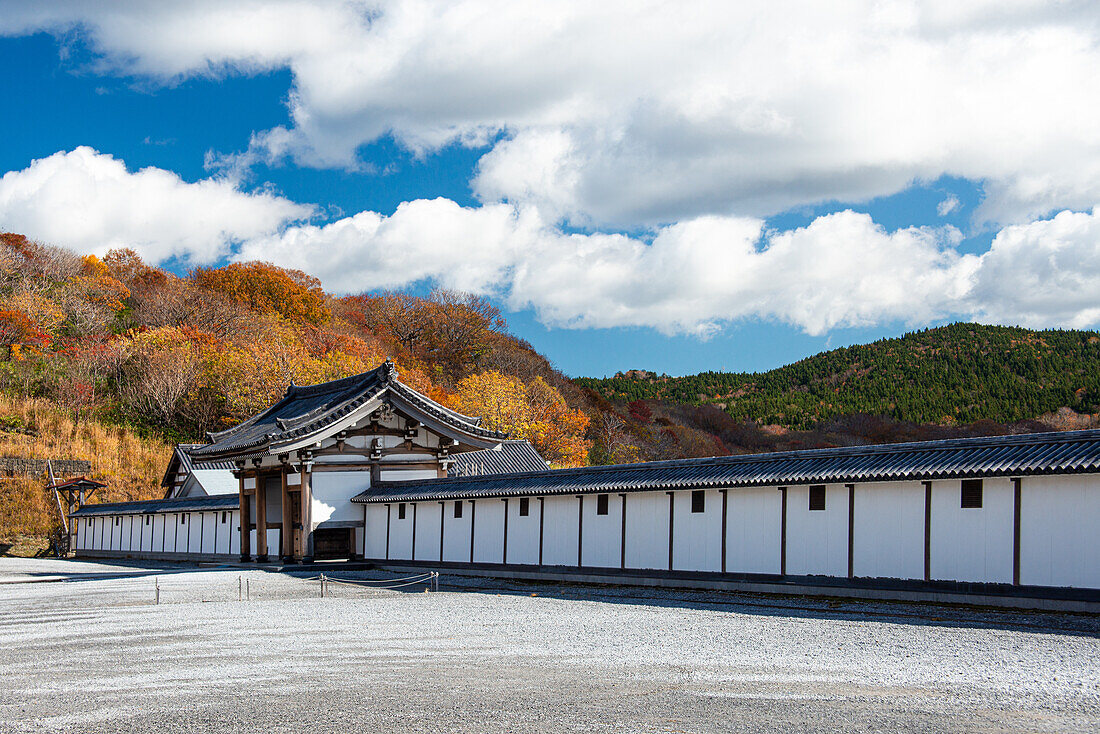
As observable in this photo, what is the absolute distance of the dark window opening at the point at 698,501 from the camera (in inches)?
805

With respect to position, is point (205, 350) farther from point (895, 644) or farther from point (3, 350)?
point (895, 644)

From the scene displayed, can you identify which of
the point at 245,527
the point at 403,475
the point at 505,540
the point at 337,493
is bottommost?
the point at 245,527

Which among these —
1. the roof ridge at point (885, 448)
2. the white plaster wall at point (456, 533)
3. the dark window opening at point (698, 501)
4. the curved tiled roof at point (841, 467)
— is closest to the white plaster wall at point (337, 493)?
the white plaster wall at point (456, 533)

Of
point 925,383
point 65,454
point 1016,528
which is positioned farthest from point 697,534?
point 925,383

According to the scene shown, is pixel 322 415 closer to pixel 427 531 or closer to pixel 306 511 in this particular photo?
pixel 306 511

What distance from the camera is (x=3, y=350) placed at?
183ft

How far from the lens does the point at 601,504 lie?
22922mm

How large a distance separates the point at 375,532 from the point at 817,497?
54.9 feet

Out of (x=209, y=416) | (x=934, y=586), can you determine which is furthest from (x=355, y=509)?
(x=209, y=416)

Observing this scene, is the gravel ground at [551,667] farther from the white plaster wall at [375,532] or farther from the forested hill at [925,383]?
the forested hill at [925,383]

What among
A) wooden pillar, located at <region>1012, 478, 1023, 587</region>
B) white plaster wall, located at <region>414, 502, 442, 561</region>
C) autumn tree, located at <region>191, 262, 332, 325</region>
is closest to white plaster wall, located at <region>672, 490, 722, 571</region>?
wooden pillar, located at <region>1012, 478, 1023, 587</region>

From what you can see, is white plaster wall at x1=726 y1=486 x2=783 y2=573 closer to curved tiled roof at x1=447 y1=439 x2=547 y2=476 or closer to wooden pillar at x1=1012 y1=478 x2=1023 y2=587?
wooden pillar at x1=1012 y1=478 x2=1023 y2=587

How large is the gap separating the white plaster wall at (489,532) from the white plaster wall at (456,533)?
45 centimetres

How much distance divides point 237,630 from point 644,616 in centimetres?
651
